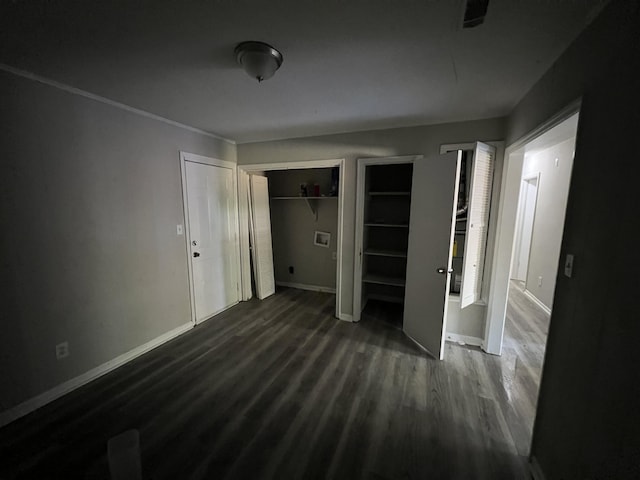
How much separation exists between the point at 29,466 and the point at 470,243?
3.50 meters

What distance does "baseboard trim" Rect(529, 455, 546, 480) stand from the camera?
1.30 meters

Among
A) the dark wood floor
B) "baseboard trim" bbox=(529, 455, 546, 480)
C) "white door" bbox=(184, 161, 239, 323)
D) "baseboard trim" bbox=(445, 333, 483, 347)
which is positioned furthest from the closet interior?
"baseboard trim" bbox=(529, 455, 546, 480)

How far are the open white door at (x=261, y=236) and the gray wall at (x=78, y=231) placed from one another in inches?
45.8

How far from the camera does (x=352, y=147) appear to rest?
2.90m

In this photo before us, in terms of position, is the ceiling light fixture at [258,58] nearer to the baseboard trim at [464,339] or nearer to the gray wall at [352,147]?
the gray wall at [352,147]

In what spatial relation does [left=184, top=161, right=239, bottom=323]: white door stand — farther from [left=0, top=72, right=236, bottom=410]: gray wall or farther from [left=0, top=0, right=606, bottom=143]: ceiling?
[left=0, top=0, right=606, bottom=143]: ceiling

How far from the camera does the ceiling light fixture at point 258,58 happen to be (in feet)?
4.44

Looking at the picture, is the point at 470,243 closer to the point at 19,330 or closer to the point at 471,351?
the point at 471,351

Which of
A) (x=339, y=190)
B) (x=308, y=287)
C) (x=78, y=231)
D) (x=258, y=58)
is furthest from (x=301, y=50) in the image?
(x=308, y=287)

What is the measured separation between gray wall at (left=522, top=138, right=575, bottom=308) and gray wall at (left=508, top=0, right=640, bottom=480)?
107 inches

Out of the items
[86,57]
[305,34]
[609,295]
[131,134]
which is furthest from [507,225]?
[131,134]

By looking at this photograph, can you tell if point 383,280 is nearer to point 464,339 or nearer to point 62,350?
point 464,339

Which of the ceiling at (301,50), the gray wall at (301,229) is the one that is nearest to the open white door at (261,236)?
the gray wall at (301,229)

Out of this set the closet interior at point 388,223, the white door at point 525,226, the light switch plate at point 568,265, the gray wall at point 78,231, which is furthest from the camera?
the white door at point 525,226
